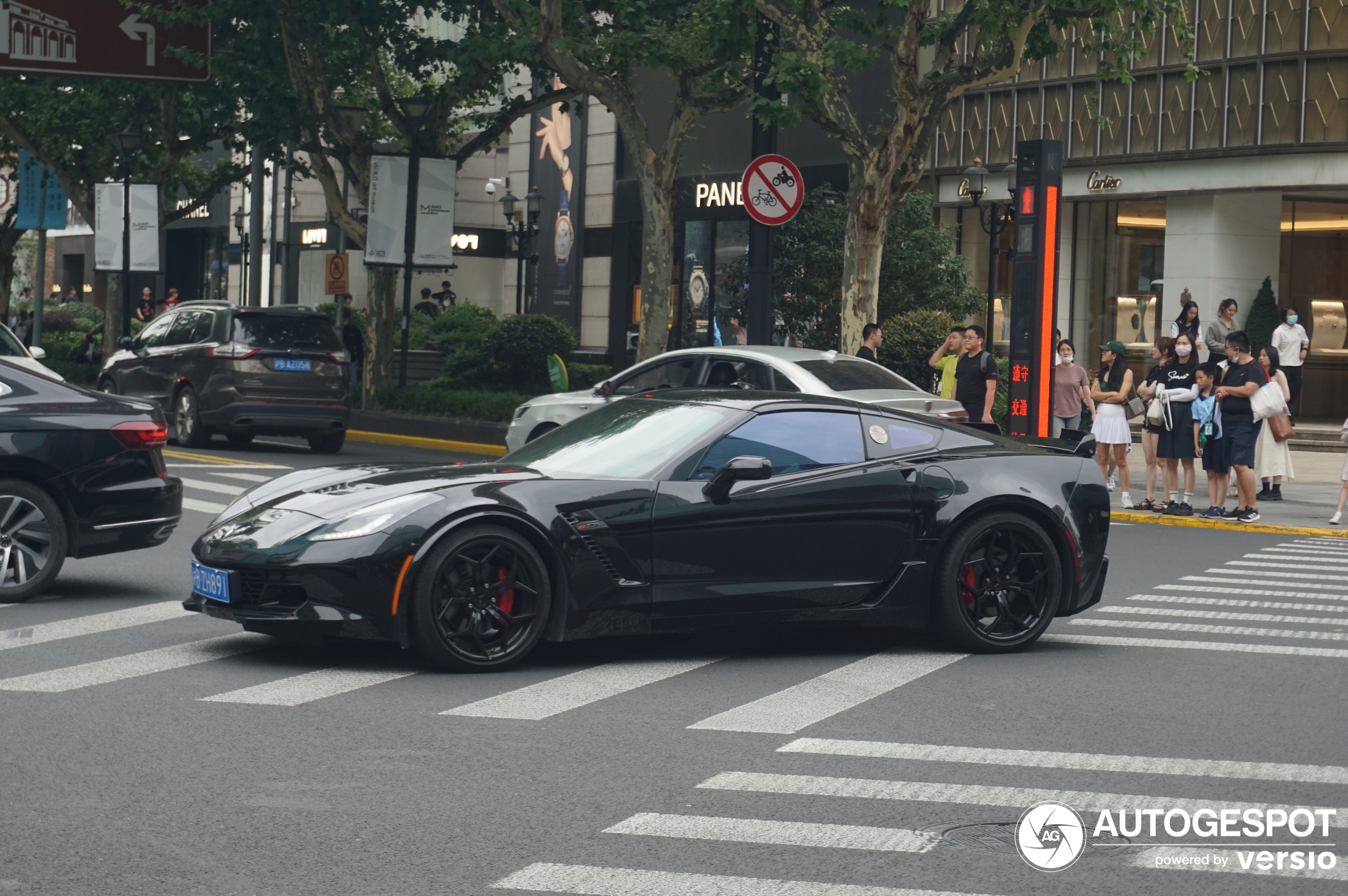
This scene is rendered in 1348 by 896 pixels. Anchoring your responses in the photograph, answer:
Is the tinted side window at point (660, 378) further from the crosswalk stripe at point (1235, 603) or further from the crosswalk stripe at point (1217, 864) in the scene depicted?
the crosswalk stripe at point (1217, 864)

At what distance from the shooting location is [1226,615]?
1043 cm

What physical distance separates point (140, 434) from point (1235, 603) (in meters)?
6.87

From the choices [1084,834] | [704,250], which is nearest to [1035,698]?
[1084,834]

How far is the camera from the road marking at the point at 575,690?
7.02 m

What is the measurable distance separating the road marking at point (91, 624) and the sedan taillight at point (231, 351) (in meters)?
11.4

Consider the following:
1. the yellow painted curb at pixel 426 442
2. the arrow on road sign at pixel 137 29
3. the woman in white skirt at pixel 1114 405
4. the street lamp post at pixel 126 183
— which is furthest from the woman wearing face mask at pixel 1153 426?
the street lamp post at pixel 126 183

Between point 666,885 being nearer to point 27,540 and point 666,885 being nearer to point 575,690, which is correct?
point 575,690

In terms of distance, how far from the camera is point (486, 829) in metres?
5.27

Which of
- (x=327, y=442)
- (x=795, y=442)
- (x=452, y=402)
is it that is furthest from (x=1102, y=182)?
(x=795, y=442)

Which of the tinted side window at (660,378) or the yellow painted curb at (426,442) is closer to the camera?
the tinted side window at (660,378)

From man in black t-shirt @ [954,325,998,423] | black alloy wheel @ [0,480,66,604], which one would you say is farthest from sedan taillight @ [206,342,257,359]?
black alloy wheel @ [0,480,66,604]

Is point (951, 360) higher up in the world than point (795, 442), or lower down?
higher up

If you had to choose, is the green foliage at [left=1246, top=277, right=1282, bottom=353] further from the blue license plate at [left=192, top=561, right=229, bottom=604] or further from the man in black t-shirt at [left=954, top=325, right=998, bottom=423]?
the blue license plate at [left=192, top=561, right=229, bottom=604]

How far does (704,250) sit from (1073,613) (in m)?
29.9
